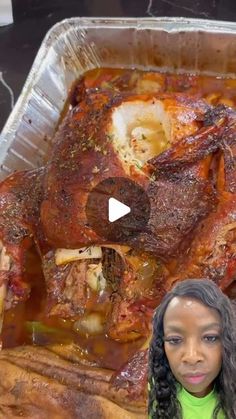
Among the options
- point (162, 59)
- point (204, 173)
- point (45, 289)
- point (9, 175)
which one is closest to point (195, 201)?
point (204, 173)

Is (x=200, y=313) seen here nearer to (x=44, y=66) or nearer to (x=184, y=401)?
(x=184, y=401)

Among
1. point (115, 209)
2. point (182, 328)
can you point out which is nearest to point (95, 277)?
point (115, 209)

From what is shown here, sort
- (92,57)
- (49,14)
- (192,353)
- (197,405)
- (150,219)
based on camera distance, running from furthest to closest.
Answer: (49,14), (92,57), (150,219), (197,405), (192,353)

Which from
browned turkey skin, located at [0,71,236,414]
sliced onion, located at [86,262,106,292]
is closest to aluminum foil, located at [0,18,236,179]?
browned turkey skin, located at [0,71,236,414]

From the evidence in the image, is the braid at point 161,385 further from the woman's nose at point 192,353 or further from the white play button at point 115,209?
the white play button at point 115,209

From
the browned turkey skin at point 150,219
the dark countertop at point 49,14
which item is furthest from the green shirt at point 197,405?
the dark countertop at point 49,14

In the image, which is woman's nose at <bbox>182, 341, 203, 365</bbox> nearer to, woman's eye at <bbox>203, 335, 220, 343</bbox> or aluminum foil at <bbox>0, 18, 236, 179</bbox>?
woman's eye at <bbox>203, 335, 220, 343</bbox>

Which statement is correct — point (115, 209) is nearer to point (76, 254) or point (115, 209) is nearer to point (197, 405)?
point (76, 254)
